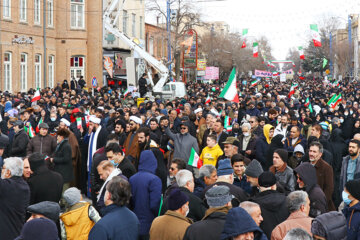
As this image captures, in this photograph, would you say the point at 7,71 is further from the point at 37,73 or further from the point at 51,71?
the point at 51,71

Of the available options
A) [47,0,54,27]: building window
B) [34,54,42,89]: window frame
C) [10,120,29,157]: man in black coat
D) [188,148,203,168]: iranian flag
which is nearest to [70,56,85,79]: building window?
[47,0,54,27]: building window

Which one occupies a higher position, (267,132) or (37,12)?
(37,12)

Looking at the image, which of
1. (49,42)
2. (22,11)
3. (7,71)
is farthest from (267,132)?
(49,42)

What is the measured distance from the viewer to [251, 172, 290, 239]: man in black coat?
6.32 m

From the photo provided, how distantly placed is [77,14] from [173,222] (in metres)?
38.9

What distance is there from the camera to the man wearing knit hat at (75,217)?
6.20m

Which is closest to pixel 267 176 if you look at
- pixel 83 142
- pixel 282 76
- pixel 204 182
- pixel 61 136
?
pixel 204 182

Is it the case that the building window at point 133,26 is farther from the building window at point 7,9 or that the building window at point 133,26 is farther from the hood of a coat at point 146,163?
the hood of a coat at point 146,163

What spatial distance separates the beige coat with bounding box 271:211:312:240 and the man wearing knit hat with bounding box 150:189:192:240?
89 cm

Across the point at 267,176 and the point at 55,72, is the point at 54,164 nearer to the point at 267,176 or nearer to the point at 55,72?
the point at 267,176

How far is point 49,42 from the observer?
40000 millimetres

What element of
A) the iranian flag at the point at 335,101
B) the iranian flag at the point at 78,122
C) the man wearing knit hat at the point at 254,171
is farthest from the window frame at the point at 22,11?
the man wearing knit hat at the point at 254,171

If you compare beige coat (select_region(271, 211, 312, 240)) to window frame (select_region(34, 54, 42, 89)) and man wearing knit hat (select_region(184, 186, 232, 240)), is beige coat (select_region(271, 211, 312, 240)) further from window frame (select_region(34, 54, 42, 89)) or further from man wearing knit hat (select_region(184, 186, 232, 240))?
window frame (select_region(34, 54, 42, 89))

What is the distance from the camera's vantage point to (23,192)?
695 cm
